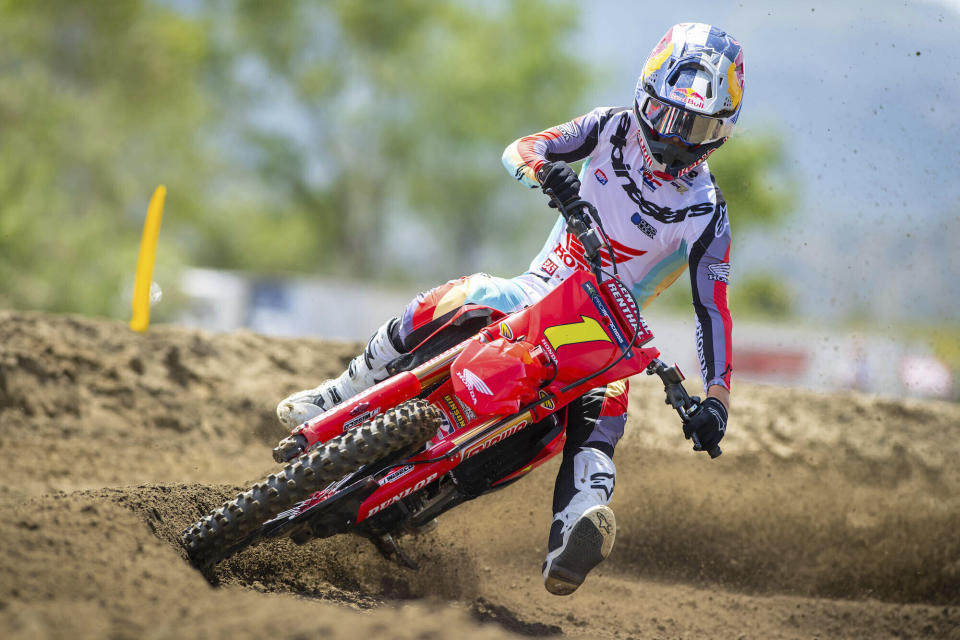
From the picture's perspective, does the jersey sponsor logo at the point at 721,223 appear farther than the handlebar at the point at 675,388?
Yes

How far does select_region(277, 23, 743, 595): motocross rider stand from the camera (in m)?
4.27

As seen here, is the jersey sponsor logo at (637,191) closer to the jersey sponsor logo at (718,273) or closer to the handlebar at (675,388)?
the jersey sponsor logo at (718,273)

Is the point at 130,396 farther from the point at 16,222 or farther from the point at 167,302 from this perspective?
the point at 167,302

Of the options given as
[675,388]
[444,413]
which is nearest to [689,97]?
[675,388]

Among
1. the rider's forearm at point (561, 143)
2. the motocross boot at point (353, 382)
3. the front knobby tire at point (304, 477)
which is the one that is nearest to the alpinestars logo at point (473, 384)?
the front knobby tire at point (304, 477)

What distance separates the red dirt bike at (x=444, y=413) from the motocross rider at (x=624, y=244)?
1.17ft

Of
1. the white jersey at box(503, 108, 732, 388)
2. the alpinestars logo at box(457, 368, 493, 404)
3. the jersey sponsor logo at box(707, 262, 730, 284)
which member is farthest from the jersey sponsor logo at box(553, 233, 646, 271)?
the alpinestars logo at box(457, 368, 493, 404)

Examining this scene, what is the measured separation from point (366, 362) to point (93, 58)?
92.9 ft

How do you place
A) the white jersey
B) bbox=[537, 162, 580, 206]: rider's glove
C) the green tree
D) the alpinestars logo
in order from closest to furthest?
the alpinestars logo → bbox=[537, 162, 580, 206]: rider's glove → the white jersey → the green tree

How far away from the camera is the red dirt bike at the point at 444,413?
3809 millimetres

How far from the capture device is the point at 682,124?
14.6ft

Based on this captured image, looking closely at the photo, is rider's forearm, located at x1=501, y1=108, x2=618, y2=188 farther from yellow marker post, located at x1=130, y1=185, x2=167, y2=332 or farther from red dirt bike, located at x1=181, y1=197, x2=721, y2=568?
yellow marker post, located at x1=130, y1=185, x2=167, y2=332

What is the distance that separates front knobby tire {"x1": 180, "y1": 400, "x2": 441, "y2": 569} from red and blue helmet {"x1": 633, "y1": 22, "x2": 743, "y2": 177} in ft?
6.01

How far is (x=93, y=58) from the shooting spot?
29.1 meters
